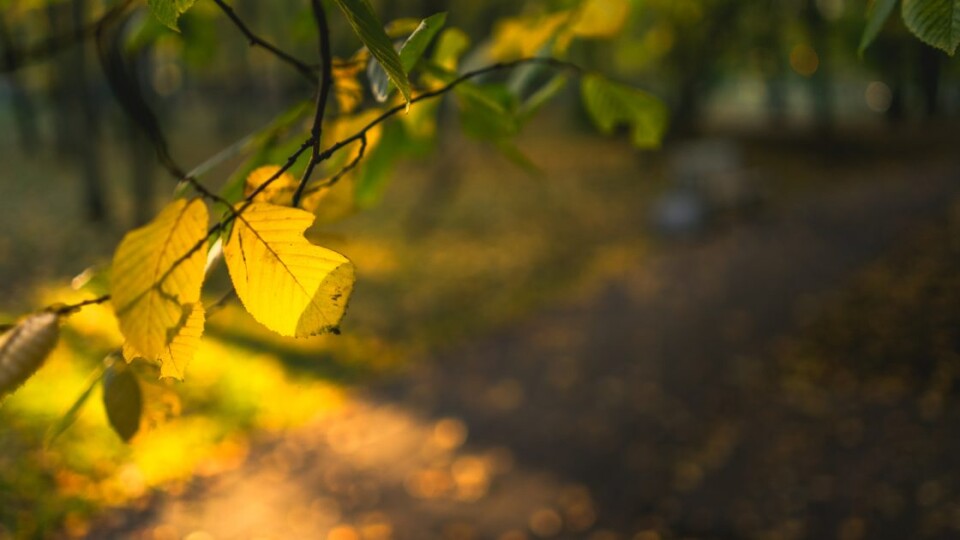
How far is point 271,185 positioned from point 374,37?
0.92 feet

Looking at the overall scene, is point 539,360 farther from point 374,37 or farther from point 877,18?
point 374,37

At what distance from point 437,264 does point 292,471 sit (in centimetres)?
552

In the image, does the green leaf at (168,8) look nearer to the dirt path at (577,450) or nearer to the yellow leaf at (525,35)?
the yellow leaf at (525,35)

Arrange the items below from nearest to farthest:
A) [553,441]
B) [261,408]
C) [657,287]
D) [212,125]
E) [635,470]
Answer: [635,470] → [553,441] → [261,408] → [657,287] → [212,125]

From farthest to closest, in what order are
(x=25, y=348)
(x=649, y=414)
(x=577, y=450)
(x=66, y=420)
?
(x=649, y=414) < (x=577, y=450) < (x=66, y=420) < (x=25, y=348)

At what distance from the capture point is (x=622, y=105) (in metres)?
1.23

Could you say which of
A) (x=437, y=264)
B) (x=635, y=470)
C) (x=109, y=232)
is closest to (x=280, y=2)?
(x=109, y=232)

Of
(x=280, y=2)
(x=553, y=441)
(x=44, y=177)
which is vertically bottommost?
(x=553, y=441)

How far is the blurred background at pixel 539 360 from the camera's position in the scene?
429 cm

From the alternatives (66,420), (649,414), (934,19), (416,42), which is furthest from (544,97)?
(649,414)

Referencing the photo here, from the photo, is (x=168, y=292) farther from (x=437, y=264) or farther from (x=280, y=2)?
(x=280, y=2)

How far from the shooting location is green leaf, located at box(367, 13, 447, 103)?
82 centimetres

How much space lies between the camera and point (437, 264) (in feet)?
34.4

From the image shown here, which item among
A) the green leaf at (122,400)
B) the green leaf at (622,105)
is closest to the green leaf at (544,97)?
the green leaf at (622,105)
